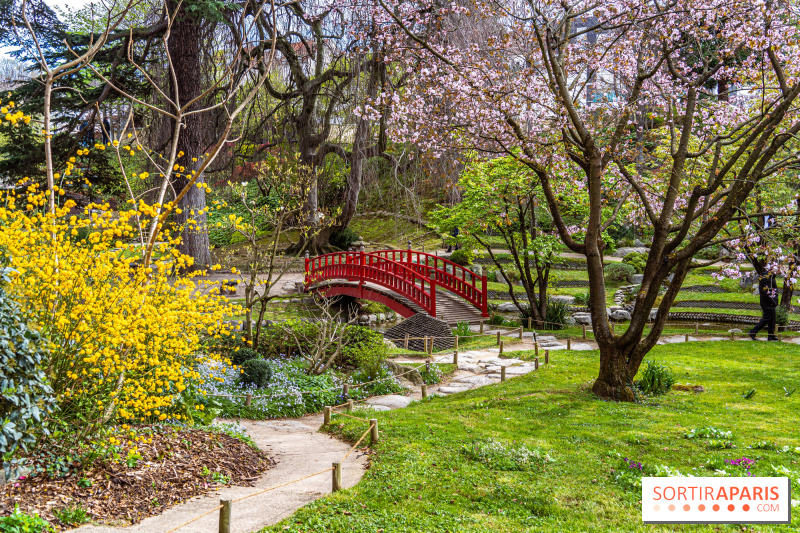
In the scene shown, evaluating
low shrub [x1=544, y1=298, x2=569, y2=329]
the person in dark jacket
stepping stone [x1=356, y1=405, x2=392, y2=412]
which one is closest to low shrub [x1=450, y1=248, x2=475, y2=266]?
low shrub [x1=544, y1=298, x2=569, y2=329]

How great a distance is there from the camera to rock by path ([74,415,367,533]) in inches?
165

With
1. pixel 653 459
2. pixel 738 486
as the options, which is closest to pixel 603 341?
pixel 653 459

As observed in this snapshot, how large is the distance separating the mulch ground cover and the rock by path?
0.14 meters

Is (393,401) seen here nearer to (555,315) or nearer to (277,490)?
(277,490)

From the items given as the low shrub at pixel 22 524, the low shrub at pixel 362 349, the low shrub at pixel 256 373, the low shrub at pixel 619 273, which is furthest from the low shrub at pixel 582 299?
the low shrub at pixel 22 524

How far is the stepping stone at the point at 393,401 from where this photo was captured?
29.1 ft

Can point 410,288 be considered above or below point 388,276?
below

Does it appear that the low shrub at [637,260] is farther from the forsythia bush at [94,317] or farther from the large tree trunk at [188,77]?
the forsythia bush at [94,317]

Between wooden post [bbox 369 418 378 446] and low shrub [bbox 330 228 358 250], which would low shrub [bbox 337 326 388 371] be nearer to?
wooden post [bbox 369 418 378 446]

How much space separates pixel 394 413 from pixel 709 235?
4.68 m

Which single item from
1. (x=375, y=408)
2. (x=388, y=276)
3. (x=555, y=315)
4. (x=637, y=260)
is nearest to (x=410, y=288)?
(x=388, y=276)
